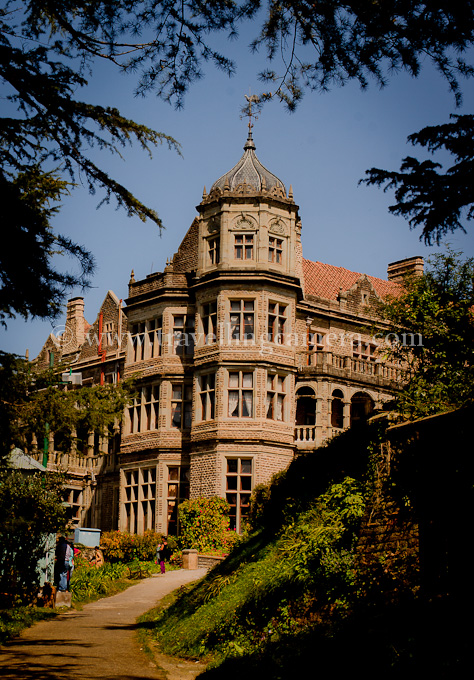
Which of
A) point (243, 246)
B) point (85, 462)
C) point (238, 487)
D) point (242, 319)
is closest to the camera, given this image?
point (238, 487)

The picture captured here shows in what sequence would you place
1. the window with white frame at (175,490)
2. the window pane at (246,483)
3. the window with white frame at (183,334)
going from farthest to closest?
the window with white frame at (183,334) < the window with white frame at (175,490) < the window pane at (246,483)

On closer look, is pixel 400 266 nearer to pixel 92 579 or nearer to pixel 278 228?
pixel 278 228

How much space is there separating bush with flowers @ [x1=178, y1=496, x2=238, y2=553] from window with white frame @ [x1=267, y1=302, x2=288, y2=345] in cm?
628

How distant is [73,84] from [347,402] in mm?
26307

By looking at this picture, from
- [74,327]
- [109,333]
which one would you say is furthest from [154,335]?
[74,327]

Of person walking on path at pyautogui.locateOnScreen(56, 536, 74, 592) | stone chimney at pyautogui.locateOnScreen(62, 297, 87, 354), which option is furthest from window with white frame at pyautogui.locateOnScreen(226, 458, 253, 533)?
stone chimney at pyautogui.locateOnScreen(62, 297, 87, 354)

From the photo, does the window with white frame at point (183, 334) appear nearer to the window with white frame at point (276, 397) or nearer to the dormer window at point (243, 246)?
the dormer window at point (243, 246)

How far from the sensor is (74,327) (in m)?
46.9

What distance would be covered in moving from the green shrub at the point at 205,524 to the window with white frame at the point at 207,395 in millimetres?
3231

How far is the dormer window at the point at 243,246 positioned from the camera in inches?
1241

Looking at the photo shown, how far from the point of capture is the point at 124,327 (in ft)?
135

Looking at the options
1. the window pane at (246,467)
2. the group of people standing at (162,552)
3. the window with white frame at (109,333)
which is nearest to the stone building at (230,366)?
the window pane at (246,467)

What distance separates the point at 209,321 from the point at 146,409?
4565mm

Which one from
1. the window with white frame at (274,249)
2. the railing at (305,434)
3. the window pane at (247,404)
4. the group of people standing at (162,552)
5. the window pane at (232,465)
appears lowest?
the group of people standing at (162,552)
